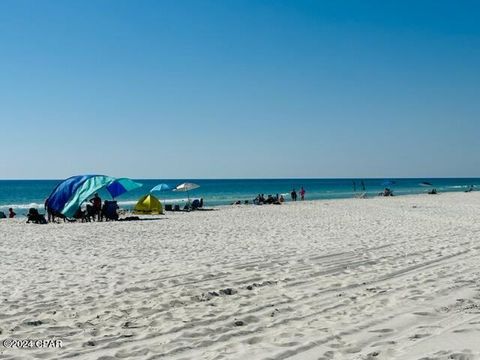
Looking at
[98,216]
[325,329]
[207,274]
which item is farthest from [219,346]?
[98,216]

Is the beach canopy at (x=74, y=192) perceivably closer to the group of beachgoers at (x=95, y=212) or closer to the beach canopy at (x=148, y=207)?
the group of beachgoers at (x=95, y=212)

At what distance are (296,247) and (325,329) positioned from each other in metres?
6.29

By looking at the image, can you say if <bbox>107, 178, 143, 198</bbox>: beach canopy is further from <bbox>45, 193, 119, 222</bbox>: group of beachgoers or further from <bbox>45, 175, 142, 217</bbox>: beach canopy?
<bbox>45, 193, 119, 222</bbox>: group of beachgoers

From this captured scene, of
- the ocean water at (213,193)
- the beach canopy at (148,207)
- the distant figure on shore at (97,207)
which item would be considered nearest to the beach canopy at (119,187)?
the distant figure on shore at (97,207)

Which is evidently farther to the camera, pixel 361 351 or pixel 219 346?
pixel 219 346

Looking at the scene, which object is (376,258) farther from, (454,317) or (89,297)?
(89,297)

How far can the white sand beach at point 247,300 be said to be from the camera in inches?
184

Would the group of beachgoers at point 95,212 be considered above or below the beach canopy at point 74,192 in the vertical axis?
below

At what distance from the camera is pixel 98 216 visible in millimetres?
21953

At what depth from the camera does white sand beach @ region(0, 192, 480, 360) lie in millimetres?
4680

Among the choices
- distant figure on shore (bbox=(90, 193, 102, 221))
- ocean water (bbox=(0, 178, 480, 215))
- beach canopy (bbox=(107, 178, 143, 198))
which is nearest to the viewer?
distant figure on shore (bbox=(90, 193, 102, 221))

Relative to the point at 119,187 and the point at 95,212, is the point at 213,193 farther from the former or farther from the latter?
the point at 95,212

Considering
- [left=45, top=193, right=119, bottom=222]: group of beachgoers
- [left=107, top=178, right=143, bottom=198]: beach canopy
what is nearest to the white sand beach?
[left=45, top=193, right=119, bottom=222]: group of beachgoers

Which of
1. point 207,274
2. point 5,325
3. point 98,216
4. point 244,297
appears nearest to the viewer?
point 5,325
